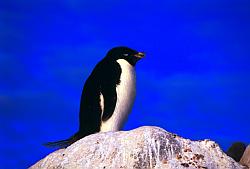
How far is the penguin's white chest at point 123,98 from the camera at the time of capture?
239 inches

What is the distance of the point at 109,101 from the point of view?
609 cm

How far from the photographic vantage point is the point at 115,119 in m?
6.05

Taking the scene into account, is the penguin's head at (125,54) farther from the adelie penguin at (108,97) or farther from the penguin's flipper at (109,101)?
the penguin's flipper at (109,101)

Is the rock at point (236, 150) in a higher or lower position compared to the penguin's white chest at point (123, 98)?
lower

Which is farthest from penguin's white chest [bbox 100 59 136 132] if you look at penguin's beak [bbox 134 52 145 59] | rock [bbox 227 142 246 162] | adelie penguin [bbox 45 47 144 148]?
rock [bbox 227 142 246 162]

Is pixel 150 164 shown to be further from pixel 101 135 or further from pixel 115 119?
pixel 115 119

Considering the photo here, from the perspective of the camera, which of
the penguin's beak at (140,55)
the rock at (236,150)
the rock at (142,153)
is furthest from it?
the penguin's beak at (140,55)

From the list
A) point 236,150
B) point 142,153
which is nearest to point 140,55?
point 236,150

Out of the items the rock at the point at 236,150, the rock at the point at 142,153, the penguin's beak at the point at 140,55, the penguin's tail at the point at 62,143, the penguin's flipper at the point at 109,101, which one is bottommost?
the rock at the point at 142,153

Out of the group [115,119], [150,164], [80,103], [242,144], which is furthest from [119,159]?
[242,144]

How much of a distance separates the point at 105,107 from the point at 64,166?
182 cm

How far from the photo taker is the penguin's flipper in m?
6.06

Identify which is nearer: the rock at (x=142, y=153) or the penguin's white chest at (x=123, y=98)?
the rock at (x=142, y=153)

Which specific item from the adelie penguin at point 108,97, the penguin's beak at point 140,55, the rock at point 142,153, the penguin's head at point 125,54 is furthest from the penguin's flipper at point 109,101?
the rock at point 142,153
